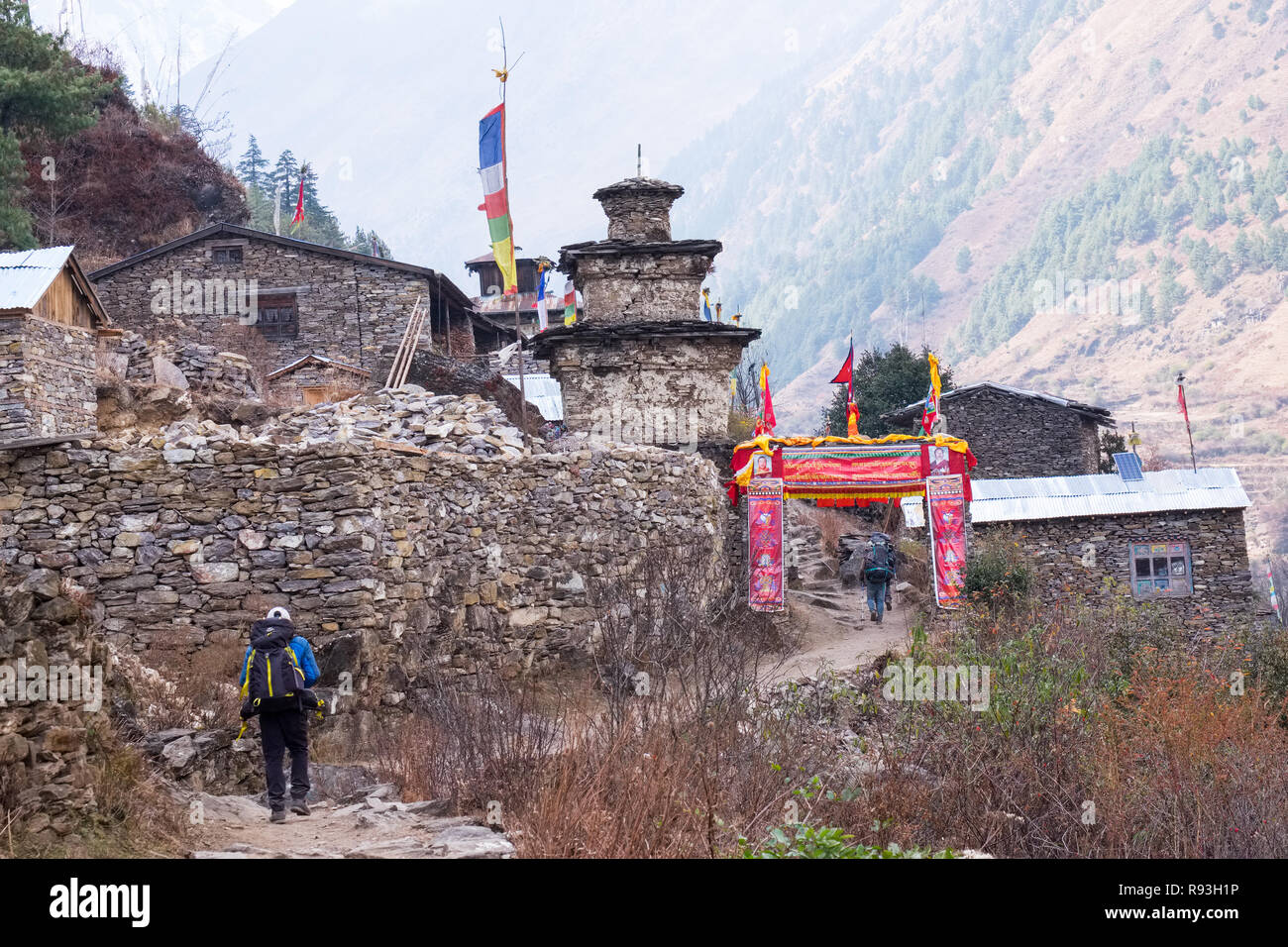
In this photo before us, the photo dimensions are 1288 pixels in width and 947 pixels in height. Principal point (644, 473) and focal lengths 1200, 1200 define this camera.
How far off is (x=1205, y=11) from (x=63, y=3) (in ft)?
620

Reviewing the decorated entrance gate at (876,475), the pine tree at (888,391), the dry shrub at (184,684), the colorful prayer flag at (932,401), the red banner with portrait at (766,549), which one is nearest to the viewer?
the dry shrub at (184,684)

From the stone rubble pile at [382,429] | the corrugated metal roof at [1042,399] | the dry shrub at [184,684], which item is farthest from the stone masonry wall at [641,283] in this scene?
the corrugated metal roof at [1042,399]

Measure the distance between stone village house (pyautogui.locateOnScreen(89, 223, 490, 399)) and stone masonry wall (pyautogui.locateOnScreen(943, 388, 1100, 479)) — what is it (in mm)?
17211

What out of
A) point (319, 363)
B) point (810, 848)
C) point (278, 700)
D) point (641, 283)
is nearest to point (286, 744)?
point (278, 700)

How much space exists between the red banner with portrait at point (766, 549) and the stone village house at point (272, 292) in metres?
13.7

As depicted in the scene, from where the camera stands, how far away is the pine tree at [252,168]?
8281 centimetres

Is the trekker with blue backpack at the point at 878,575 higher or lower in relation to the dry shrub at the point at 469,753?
higher

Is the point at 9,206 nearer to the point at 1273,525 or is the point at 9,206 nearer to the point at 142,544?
the point at 142,544

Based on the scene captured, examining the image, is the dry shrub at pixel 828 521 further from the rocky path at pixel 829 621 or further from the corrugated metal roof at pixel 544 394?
the corrugated metal roof at pixel 544 394

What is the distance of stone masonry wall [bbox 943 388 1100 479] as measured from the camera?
3675 cm

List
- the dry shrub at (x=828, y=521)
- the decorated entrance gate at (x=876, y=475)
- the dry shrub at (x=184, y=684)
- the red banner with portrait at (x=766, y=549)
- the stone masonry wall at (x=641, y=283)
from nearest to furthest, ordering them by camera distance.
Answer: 1. the dry shrub at (x=184, y=684)
2. the red banner with portrait at (x=766, y=549)
3. the decorated entrance gate at (x=876, y=475)
4. the stone masonry wall at (x=641, y=283)
5. the dry shrub at (x=828, y=521)

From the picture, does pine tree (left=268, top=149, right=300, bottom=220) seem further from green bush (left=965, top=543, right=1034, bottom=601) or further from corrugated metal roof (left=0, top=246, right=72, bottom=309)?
green bush (left=965, top=543, right=1034, bottom=601)

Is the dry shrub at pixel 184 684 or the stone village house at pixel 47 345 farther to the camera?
the stone village house at pixel 47 345
